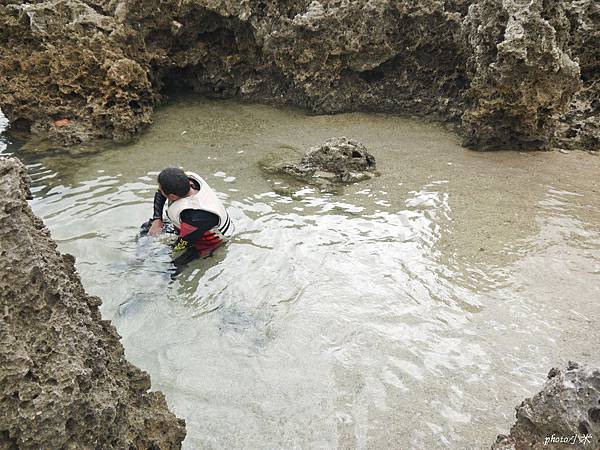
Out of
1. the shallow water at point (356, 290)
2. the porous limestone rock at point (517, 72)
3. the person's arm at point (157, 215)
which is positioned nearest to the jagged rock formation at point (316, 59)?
the porous limestone rock at point (517, 72)

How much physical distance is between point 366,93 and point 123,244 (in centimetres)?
547

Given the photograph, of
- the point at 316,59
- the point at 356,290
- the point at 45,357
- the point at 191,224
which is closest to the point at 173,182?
the point at 191,224

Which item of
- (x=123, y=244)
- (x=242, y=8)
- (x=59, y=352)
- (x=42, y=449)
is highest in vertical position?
(x=242, y=8)

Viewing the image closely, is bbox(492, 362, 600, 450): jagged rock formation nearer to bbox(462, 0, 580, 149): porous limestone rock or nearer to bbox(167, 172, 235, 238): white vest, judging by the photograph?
bbox(167, 172, 235, 238): white vest

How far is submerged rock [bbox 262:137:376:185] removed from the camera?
6.34 meters

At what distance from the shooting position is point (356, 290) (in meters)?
4.24

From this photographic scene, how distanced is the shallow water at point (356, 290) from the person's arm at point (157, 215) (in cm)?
24

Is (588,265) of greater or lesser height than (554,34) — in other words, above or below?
below

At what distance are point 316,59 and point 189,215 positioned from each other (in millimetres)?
5151

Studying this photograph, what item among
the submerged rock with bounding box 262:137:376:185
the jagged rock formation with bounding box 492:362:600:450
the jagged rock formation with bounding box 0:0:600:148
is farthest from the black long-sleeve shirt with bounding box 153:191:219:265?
the jagged rock formation with bounding box 0:0:600:148

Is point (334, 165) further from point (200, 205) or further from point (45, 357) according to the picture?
point (45, 357)

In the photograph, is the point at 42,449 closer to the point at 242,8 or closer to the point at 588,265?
the point at 588,265

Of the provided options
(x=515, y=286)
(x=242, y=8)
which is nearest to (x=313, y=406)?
(x=515, y=286)

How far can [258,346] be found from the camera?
3.68 metres
